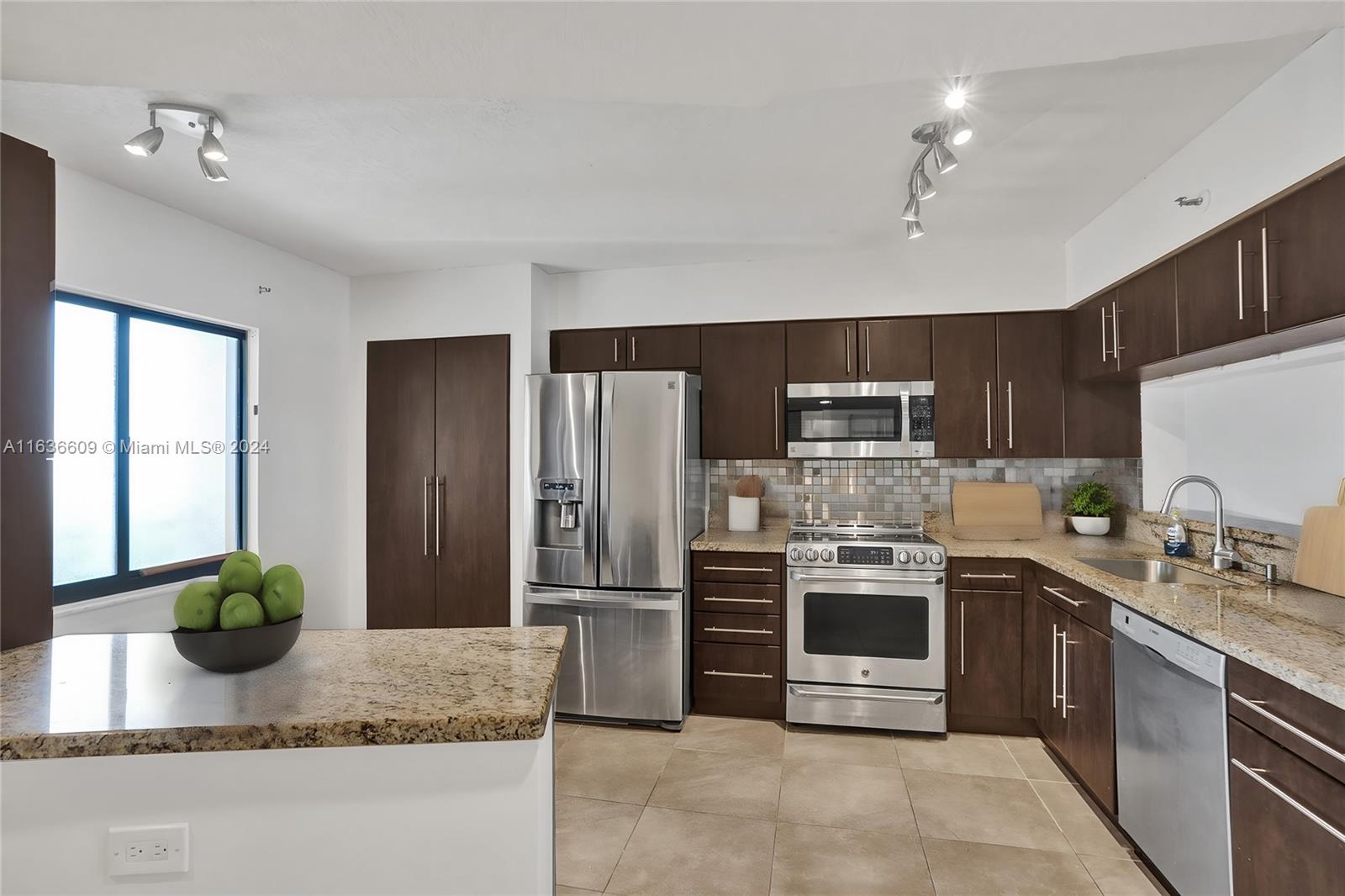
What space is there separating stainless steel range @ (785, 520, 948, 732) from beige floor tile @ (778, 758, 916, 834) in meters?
0.39

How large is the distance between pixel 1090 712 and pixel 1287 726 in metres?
1.13

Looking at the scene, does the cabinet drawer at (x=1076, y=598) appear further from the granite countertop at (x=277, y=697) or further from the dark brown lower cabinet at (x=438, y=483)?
the dark brown lower cabinet at (x=438, y=483)

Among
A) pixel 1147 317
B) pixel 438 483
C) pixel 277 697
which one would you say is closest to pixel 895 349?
pixel 1147 317

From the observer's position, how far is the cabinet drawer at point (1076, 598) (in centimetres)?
242

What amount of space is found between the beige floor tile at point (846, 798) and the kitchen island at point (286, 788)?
68.2 inches

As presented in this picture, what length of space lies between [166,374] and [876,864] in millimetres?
3668

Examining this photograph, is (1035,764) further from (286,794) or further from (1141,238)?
(286,794)

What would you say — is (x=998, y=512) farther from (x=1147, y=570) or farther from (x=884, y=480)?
(x=1147, y=570)

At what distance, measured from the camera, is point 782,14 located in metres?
1.22

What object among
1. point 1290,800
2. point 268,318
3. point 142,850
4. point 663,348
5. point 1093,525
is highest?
point 268,318

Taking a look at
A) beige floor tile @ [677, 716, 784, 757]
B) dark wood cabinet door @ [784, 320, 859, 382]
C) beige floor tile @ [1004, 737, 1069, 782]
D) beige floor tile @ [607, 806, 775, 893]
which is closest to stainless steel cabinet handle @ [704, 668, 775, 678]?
beige floor tile @ [677, 716, 784, 757]

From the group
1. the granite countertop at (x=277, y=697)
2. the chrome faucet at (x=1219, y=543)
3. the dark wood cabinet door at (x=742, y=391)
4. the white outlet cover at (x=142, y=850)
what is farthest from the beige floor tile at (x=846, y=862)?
the dark wood cabinet door at (x=742, y=391)

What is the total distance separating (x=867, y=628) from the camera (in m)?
3.30

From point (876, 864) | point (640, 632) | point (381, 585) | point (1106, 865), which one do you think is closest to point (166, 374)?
point (381, 585)
